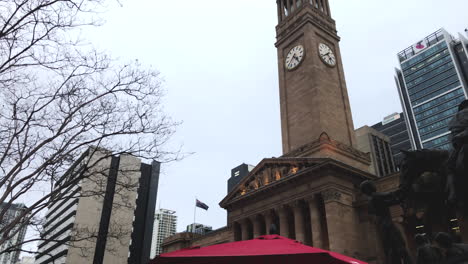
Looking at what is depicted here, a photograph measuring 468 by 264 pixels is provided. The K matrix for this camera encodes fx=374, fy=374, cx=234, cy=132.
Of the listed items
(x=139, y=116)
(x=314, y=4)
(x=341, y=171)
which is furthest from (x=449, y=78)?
(x=139, y=116)

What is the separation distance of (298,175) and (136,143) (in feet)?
67.0

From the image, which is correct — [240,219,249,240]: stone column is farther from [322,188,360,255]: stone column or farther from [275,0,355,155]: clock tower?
[322,188,360,255]: stone column

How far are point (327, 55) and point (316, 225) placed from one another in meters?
21.0

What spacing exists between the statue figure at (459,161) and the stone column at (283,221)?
87.2 ft

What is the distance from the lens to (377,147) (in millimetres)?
118688

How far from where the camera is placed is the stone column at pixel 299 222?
101ft

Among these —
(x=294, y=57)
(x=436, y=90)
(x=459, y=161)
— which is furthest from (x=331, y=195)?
(x=436, y=90)

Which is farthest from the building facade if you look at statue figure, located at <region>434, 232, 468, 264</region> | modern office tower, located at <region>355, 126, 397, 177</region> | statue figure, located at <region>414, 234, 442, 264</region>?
modern office tower, located at <region>355, 126, 397, 177</region>

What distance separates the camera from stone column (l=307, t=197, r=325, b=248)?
29297 mm

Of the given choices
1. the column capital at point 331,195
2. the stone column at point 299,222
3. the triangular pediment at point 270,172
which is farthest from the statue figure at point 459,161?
the stone column at point 299,222

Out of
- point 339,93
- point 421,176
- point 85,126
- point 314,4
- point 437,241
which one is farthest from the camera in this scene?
point 314,4

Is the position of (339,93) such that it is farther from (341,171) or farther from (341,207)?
(341,207)

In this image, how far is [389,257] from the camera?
702cm

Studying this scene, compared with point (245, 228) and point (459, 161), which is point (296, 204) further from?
point (459, 161)
